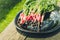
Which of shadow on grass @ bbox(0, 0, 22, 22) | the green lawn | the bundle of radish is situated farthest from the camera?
shadow on grass @ bbox(0, 0, 22, 22)

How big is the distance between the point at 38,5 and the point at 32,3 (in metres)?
0.10

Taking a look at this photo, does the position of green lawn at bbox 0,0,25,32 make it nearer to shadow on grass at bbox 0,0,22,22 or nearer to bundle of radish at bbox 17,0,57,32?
shadow on grass at bbox 0,0,22,22

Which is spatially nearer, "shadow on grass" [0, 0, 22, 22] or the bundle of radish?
the bundle of radish

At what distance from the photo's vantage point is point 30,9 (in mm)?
2449

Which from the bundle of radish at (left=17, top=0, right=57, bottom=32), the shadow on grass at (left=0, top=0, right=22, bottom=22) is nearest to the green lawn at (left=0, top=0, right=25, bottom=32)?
the shadow on grass at (left=0, top=0, right=22, bottom=22)

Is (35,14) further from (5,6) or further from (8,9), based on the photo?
(5,6)

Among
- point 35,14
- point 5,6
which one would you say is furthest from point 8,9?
point 35,14

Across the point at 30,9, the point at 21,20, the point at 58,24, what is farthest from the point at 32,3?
the point at 58,24

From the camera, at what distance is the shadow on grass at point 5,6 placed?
16.4ft

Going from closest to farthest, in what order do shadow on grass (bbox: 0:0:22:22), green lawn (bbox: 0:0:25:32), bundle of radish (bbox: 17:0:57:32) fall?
bundle of radish (bbox: 17:0:57:32)
green lawn (bbox: 0:0:25:32)
shadow on grass (bbox: 0:0:22:22)

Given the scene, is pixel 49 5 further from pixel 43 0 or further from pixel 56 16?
pixel 56 16

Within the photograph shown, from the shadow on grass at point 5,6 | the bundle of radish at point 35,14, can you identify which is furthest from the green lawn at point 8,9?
the bundle of radish at point 35,14

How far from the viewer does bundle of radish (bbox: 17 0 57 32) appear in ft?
7.81

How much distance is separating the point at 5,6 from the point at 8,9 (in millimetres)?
179
